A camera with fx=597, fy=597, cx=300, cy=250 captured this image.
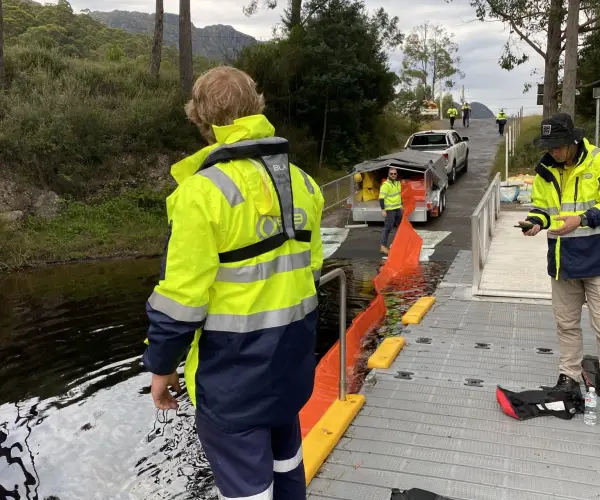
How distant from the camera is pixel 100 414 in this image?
5645mm

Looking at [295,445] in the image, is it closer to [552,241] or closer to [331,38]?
[552,241]

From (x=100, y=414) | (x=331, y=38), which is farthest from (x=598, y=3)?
(x=100, y=414)

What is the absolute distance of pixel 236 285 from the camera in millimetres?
2025

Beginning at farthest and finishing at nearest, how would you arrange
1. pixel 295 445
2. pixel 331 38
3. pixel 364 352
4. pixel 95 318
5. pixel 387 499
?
pixel 331 38, pixel 95 318, pixel 364 352, pixel 387 499, pixel 295 445

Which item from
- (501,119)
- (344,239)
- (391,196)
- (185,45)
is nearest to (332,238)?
(344,239)

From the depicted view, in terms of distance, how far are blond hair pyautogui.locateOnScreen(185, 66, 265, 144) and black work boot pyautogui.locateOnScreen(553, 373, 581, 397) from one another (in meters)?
3.14

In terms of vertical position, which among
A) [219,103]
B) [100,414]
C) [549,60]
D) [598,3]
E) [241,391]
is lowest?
[100,414]

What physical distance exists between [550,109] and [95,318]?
18.6 m

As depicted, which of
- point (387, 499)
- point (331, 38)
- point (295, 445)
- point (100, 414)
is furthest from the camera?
point (331, 38)

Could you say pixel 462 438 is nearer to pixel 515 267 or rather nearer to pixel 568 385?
pixel 568 385

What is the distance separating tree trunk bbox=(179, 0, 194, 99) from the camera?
19047mm

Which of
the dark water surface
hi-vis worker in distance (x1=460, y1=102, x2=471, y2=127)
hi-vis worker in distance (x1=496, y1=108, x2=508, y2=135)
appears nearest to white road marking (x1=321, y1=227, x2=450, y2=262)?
the dark water surface

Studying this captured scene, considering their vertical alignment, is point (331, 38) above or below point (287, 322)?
above

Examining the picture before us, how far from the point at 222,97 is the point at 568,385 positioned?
3305mm
